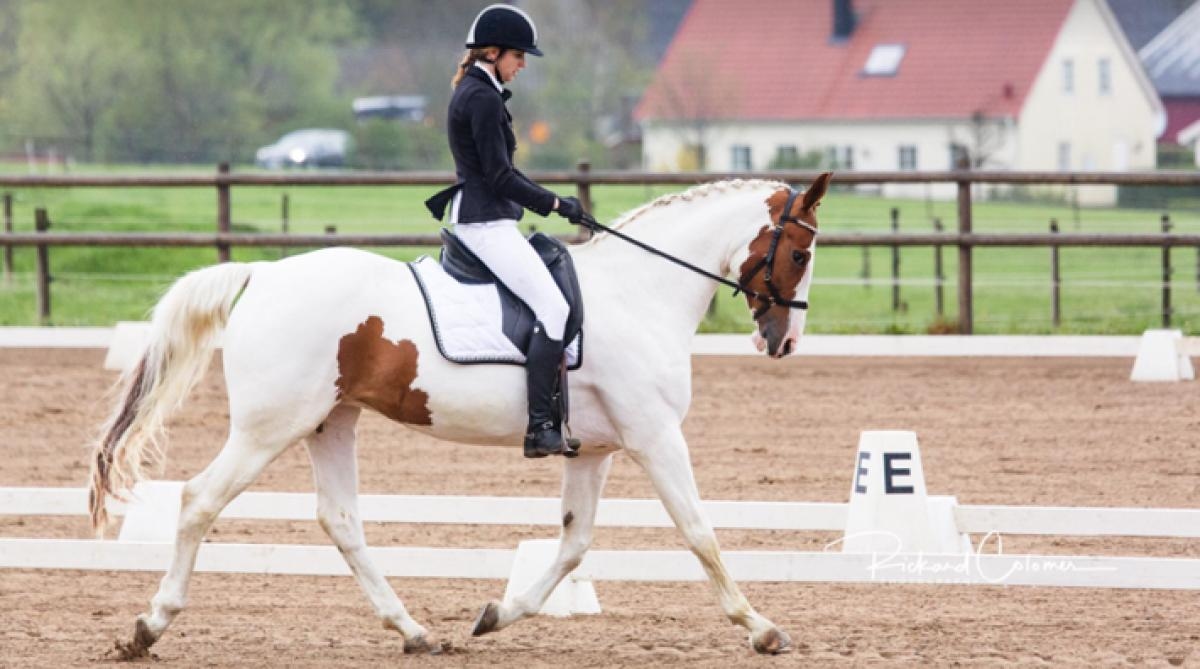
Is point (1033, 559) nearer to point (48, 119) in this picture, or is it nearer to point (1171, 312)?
point (1171, 312)

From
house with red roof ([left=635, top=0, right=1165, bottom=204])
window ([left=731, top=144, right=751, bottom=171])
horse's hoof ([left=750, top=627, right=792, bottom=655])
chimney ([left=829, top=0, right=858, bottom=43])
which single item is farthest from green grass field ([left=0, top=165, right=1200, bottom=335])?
chimney ([left=829, top=0, right=858, bottom=43])

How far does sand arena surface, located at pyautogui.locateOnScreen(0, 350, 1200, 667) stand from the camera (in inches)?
223

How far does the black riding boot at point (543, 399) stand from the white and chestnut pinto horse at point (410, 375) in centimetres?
9

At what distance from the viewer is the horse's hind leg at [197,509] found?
18.0ft

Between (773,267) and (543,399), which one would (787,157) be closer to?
(773,267)

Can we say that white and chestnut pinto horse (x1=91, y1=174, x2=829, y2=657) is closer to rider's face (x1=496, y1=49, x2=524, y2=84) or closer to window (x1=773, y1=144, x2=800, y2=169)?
rider's face (x1=496, y1=49, x2=524, y2=84)

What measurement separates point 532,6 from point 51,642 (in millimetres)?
41462

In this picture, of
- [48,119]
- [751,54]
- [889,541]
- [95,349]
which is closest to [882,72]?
[751,54]

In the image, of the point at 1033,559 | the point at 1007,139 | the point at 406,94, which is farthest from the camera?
the point at 1007,139

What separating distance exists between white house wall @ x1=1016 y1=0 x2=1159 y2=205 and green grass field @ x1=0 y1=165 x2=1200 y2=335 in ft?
36.3

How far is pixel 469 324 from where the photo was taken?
18.3 ft

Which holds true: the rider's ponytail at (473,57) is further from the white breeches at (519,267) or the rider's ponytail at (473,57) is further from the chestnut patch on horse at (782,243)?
the chestnut patch on horse at (782,243)

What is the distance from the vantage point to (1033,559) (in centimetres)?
612

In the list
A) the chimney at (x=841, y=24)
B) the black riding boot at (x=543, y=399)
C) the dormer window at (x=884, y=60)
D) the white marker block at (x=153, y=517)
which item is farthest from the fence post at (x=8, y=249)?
the chimney at (x=841, y=24)
